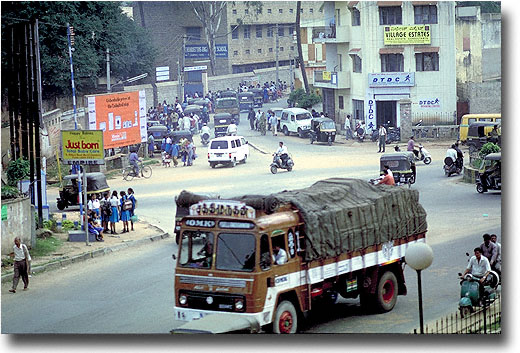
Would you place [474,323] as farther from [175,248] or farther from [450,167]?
[175,248]

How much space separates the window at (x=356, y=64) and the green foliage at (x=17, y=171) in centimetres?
650

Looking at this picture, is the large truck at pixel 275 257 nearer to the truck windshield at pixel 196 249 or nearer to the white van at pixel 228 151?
the truck windshield at pixel 196 249

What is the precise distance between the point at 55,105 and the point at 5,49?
1684mm

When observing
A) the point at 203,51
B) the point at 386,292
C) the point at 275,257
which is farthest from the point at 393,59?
the point at 275,257

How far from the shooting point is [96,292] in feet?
50.5

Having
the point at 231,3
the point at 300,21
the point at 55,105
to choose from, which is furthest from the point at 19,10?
the point at 300,21

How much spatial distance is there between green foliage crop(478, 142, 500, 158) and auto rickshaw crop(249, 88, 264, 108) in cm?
469

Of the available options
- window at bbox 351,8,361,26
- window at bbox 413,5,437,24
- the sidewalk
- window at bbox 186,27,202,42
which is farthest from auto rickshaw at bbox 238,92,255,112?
window at bbox 413,5,437,24

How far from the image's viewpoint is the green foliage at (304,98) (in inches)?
739

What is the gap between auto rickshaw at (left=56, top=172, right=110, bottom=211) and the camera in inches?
739

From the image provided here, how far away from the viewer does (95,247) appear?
18234 mm

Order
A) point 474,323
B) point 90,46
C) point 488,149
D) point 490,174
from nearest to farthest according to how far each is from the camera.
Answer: point 474,323, point 490,174, point 488,149, point 90,46

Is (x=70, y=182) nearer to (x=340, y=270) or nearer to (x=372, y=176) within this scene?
(x=372, y=176)

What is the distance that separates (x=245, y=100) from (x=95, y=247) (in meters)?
4.07
